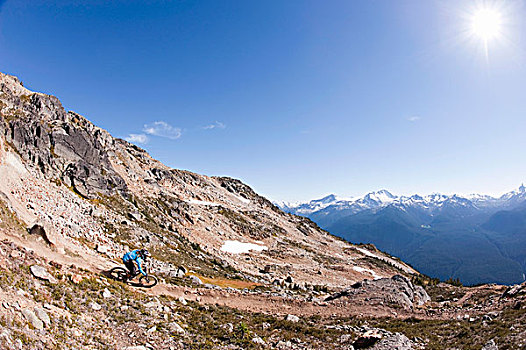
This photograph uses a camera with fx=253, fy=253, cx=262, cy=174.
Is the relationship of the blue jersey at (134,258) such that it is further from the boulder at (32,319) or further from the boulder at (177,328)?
the boulder at (32,319)

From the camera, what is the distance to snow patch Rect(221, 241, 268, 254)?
69.8 metres

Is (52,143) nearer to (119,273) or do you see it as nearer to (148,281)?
(119,273)

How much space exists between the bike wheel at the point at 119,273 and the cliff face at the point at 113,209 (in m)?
10.0

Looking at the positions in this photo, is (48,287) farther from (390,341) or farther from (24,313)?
(390,341)

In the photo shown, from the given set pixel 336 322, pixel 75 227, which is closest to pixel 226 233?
pixel 75 227

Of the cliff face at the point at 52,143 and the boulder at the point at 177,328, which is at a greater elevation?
the cliff face at the point at 52,143

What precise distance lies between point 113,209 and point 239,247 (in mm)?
36261

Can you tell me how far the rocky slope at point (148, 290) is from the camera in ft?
40.1

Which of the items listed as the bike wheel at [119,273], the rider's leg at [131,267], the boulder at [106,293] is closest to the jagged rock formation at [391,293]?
the rider's leg at [131,267]

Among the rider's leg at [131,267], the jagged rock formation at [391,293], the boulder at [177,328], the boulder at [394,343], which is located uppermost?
the jagged rock formation at [391,293]

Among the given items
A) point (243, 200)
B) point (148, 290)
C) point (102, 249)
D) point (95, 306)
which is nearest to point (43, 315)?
point (95, 306)

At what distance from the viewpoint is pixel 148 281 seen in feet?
66.7

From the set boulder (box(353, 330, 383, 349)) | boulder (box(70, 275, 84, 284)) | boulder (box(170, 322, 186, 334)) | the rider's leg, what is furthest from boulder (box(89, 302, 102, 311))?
boulder (box(353, 330, 383, 349))

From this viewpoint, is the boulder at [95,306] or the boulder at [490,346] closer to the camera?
the boulder at [95,306]
